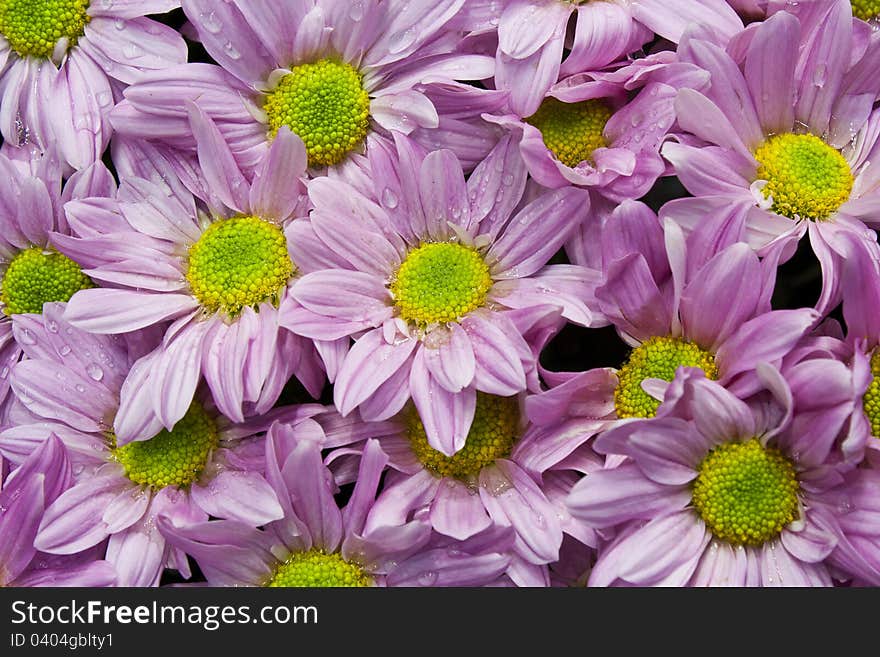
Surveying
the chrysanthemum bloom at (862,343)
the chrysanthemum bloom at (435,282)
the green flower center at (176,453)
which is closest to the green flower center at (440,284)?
the chrysanthemum bloom at (435,282)

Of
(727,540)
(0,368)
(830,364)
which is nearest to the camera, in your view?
(830,364)

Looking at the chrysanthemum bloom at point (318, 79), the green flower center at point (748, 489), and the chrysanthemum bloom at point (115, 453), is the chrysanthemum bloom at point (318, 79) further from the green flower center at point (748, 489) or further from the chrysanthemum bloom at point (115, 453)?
Answer: the green flower center at point (748, 489)

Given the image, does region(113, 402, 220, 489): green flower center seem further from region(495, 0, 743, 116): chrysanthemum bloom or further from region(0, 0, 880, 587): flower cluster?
region(495, 0, 743, 116): chrysanthemum bloom

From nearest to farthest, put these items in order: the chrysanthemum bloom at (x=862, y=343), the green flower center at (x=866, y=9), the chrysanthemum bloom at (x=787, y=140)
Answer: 1. the chrysanthemum bloom at (x=862, y=343)
2. the chrysanthemum bloom at (x=787, y=140)
3. the green flower center at (x=866, y=9)

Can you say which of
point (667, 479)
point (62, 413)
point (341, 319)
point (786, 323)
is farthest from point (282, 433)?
point (786, 323)

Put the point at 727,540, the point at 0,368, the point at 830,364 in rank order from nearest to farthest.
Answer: the point at 830,364, the point at 727,540, the point at 0,368

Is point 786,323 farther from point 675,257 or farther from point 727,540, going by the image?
point 727,540
